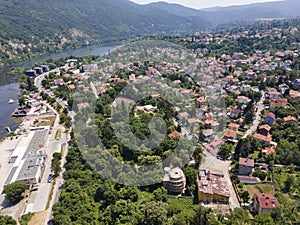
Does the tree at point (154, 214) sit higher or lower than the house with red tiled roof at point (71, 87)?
higher

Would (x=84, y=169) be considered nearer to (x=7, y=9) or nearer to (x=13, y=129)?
(x=13, y=129)

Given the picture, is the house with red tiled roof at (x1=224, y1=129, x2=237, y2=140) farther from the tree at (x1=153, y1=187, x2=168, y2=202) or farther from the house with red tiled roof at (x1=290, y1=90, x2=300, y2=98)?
the house with red tiled roof at (x1=290, y1=90, x2=300, y2=98)

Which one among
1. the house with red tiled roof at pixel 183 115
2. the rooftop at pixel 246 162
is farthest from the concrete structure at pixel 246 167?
the house with red tiled roof at pixel 183 115

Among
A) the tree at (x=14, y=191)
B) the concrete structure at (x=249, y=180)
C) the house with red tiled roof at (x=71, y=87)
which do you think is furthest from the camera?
the house with red tiled roof at (x=71, y=87)

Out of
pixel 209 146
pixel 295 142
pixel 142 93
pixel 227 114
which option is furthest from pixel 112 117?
pixel 295 142

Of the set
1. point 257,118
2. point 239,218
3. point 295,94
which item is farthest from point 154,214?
point 295,94

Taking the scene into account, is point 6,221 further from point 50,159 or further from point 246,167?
point 246,167

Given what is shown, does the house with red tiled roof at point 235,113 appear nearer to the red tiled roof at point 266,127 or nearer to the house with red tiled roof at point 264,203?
the red tiled roof at point 266,127
